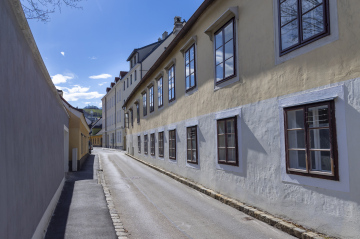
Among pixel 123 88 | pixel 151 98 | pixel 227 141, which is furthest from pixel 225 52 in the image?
pixel 123 88

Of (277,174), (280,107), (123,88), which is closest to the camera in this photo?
(280,107)

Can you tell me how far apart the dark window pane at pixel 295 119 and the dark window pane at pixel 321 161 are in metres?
0.67

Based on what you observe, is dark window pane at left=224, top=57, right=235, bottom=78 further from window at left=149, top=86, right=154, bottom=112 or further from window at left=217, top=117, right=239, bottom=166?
window at left=149, top=86, right=154, bottom=112

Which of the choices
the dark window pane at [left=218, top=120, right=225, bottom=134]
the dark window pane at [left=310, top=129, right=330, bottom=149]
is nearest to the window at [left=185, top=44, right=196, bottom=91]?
the dark window pane at [left=218, top=120, right=225, bottom=134]

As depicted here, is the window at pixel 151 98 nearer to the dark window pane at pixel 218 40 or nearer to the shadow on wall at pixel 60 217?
the shadow on wall at pixel 60 217

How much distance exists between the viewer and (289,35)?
274 inches

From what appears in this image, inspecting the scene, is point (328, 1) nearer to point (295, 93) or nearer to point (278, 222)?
point (295, 93)

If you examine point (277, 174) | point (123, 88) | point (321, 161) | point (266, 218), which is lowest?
point (266, 218)

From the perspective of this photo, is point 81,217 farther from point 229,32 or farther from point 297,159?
point 229,32

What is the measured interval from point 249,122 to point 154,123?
13106 mm

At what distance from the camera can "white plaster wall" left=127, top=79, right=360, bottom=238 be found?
533cm

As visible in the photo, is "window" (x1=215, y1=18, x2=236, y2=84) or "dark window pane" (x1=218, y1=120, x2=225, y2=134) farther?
"dark window pane" (x1=218, y1=120, x2=225, y2=134)

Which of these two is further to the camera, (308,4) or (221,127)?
(221,127)

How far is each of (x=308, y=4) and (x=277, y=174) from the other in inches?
145
